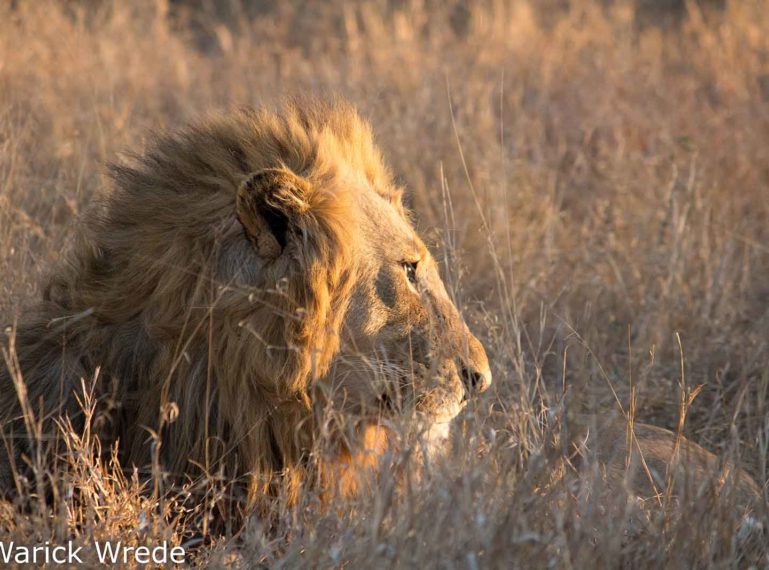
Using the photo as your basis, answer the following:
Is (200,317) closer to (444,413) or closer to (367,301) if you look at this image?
(367,301)

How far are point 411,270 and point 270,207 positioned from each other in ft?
1.58

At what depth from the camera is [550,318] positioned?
15.1ft

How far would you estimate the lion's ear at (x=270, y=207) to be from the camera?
2.58 metres

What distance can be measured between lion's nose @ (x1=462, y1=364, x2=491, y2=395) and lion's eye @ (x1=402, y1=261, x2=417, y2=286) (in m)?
0.28

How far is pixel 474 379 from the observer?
2871mm

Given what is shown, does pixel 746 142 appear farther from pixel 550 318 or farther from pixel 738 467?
pixel 738 467

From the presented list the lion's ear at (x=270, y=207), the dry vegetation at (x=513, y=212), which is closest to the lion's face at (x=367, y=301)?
the lion's ear at (x=270, y=207)

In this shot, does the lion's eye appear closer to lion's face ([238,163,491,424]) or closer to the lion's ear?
lion's face ([238,163,491,424])

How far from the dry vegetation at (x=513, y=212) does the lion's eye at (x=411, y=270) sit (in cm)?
36

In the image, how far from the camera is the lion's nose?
2.85m

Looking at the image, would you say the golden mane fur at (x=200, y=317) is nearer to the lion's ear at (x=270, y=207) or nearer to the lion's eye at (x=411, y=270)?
the lion's ear at (x=270, y=207)

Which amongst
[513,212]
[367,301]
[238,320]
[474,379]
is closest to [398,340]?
[367,301]

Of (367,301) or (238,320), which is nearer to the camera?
(238,320)

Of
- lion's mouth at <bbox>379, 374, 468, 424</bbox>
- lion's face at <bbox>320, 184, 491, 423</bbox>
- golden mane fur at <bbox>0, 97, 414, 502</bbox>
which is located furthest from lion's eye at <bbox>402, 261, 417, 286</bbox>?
lion's mouth at <bbox>379, 374, 468, 424</bbox>
